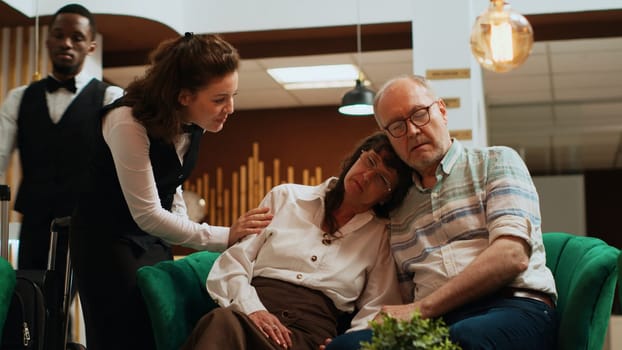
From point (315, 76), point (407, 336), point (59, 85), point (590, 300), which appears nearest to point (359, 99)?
point (315, 76)

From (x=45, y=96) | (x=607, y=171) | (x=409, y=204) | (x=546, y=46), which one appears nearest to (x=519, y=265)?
(x=409, y=204)

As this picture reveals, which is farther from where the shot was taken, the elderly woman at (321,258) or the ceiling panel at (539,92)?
the ceiling panel at (539,92)

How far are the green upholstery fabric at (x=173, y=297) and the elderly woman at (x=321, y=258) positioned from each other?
93 millimetres

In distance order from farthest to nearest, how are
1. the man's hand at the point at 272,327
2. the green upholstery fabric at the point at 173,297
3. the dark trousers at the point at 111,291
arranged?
the dark trousers at the point at 111,291, the green upholstery fabric at the point at 173,297, the man's hand at the point at 272,327

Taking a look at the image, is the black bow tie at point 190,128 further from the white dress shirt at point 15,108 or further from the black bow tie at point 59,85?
the black bow tie at point 59,85

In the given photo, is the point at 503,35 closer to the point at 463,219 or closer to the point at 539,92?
the point at 463,219

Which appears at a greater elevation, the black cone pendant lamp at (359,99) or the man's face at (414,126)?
the black cone pendant lamp at (359,99)

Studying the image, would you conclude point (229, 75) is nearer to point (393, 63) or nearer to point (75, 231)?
point (75, 231)

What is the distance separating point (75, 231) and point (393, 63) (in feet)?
19.2

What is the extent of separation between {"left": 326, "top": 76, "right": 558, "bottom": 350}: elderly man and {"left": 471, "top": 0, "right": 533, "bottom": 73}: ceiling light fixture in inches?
93.0

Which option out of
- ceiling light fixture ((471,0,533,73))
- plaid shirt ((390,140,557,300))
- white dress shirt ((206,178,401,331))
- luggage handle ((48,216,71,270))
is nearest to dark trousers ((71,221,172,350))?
white dress shirt ((206,178,401,331))

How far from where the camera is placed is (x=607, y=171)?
15641 mm

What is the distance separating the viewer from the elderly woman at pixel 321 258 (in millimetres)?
2475

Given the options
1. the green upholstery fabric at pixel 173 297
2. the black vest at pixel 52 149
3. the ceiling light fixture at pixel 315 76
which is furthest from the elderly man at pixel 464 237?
the ceiling light fixture at pixel 315 76
